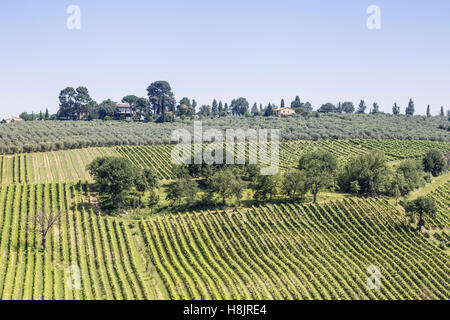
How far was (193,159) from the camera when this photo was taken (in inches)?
2997

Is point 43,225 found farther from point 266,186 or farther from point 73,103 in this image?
point 73,103

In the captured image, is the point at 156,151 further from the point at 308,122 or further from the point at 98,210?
the point at 308,122

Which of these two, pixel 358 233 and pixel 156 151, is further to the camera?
pixel 156 151

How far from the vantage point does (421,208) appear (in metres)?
58.0

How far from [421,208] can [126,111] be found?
13319cm

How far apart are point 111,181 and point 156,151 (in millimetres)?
34145

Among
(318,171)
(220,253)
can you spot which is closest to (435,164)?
(318,171)

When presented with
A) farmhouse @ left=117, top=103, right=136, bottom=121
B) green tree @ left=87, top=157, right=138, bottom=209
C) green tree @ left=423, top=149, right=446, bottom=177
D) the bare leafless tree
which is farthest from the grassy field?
farmhouse @ left=117, top=103, right=136, bottom=121

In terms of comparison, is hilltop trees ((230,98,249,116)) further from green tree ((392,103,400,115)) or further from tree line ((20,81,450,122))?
green tree ((392,103,400,115))

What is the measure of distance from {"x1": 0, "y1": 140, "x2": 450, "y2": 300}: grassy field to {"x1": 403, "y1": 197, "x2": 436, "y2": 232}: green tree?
172 cm

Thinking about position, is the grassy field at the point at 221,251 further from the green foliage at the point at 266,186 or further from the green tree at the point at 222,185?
the green tree at the point at 222,185

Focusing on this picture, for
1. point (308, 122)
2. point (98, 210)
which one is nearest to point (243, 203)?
point (98, 210)
